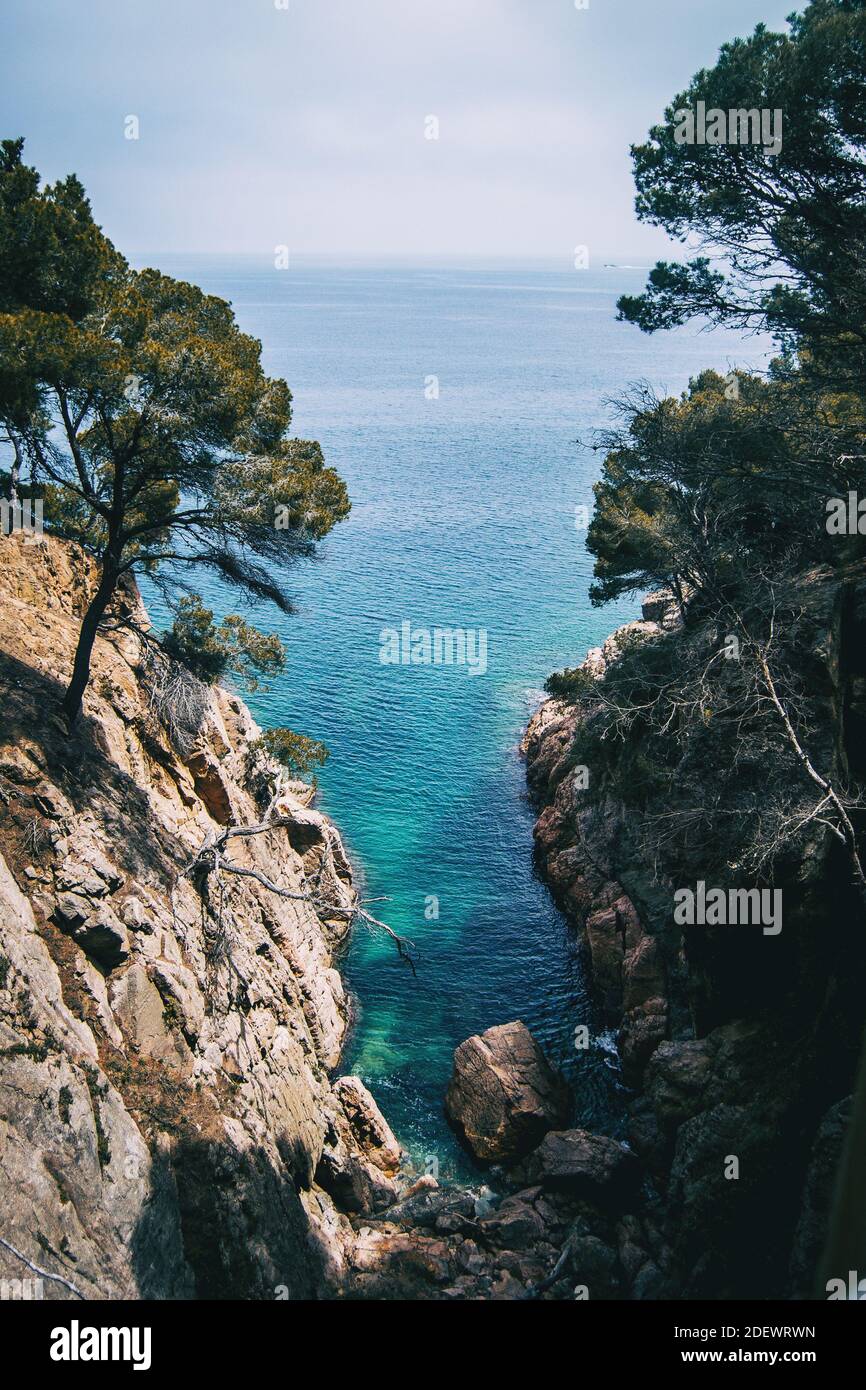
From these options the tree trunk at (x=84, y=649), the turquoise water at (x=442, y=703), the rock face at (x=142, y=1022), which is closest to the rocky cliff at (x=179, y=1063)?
the rock face at (x=142, y=1022)

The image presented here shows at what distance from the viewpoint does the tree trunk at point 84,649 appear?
19.1 meters

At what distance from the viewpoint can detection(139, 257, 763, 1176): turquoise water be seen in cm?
2728

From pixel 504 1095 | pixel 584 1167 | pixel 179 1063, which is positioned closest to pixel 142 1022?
pixel 179 1063

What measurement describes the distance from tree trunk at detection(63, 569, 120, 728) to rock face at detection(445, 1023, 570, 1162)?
1436cm

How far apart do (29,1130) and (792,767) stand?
15.3 meters

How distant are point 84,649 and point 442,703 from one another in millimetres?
28923

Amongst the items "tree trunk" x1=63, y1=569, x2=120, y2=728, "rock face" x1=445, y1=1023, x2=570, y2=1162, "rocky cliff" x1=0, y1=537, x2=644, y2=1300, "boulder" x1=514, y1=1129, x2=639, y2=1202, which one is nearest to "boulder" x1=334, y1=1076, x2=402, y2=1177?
"rocky cliff" x1=0, y1=537, x2=644, y2=1300

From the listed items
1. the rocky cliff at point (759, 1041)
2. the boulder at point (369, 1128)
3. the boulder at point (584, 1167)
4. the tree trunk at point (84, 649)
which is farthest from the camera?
the boulder at point (369, 1128)

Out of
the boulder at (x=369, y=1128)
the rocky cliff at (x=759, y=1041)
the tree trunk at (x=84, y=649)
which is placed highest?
the tree trunk at (x=84, y=649)

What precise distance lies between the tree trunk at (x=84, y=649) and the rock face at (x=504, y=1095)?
14.4 metres

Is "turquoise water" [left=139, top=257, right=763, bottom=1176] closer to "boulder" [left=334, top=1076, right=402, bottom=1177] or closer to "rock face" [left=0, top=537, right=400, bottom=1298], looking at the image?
"boulder" [left=334, top=1076, right=402, bottom=1177]

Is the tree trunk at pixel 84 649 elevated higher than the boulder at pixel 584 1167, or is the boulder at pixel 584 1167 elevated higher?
the tree trunk at pixel 84 649

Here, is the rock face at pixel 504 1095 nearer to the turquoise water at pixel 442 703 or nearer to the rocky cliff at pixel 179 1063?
the rocky cliff at pixel 179 1063
